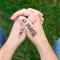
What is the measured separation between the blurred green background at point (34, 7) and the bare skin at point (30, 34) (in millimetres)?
245

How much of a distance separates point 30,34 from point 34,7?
379mm

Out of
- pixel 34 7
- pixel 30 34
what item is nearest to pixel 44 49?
pixel 30 34

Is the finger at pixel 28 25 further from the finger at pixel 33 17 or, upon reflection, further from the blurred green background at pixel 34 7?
the blurred green background at pixel 34 7

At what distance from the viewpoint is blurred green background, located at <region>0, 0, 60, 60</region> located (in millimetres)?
1819

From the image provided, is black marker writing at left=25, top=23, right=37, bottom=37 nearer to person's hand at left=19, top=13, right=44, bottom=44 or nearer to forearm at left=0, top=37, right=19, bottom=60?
person's hand at left=19, top=13, right=44, bottom=44

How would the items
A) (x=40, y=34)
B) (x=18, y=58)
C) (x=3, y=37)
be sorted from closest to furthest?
(x=40, y=34)
(x=3, y=37)
(x=18, y=58)

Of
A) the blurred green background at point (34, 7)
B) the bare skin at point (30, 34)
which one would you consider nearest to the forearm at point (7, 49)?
the bare skin at point (30, 34)

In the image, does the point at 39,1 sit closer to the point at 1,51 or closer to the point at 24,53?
the point at 24,53

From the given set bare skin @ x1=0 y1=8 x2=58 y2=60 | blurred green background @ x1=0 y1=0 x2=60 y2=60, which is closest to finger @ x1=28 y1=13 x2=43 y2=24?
bare skin @ x1=0 y1=8 x2=58 y2=60

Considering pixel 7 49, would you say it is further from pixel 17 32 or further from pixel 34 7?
pixel 34 7

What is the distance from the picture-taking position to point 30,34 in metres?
1.56

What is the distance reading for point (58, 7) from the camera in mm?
1917

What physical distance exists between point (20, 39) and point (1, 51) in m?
0.12

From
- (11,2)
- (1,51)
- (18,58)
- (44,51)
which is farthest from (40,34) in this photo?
(11,2)
